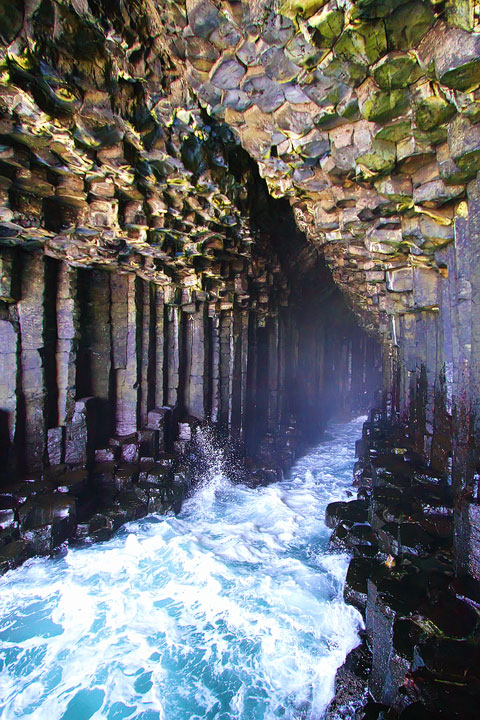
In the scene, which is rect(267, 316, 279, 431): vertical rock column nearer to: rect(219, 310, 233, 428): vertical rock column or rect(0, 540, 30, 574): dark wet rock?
rect(219, 310, 233, 428): vertical rock column

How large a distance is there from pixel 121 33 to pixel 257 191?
5.05 metres

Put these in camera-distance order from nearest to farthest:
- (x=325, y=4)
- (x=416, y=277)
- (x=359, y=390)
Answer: (x=325, y=4) → (x=416, y=277) → (x=359, y=390)

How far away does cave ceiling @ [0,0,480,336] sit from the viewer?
3244 mm

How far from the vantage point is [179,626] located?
5.79 metres

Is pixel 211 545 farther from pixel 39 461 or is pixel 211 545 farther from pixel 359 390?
pixel 359 390

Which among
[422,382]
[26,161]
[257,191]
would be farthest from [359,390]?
[26,161]

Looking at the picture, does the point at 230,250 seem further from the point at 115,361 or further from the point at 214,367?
the point at 214,367

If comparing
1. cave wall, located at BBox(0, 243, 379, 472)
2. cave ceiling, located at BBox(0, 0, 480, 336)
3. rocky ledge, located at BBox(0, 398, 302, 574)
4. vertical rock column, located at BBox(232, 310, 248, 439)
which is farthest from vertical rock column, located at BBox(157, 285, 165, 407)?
cave ceiling, located at BBox(0, 0, 480, 336)

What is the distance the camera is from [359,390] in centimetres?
2956

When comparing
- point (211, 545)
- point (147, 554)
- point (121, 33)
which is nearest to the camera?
point (121, 33)

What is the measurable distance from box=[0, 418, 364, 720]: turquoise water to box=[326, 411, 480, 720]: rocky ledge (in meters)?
0.60

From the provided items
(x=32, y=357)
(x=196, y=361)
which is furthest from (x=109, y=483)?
(x=196, y=361)

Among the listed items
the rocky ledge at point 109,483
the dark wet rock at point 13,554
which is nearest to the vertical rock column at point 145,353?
the rocky ledge at point 109,483

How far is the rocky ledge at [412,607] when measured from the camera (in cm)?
300
